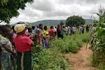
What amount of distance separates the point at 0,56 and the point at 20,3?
693 inches

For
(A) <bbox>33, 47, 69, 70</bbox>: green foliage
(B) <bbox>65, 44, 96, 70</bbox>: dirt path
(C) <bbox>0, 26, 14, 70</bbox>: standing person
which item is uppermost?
(C) <bbox>0, 26, 14, 70</bbox>: standing person

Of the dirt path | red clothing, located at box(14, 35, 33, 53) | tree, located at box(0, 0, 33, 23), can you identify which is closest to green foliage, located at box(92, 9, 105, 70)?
the dirt path

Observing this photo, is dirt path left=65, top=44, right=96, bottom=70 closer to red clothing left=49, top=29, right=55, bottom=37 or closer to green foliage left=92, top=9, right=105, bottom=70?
green foliage left=92, top=9, right=105, bottom=70

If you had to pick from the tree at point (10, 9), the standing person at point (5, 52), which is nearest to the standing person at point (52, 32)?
the tree at point (10, 9)

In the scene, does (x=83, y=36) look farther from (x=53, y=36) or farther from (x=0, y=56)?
(x=0, y=56)

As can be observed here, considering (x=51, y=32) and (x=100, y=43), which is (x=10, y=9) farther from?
(x=100, y=43)

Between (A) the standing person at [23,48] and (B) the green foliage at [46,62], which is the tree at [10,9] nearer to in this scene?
(B) the green foliage at [46,62]

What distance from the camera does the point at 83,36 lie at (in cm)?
2252

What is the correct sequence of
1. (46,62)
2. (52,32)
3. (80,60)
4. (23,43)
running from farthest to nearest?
(52,32) < (80,60) < (46,62) < (23,43)

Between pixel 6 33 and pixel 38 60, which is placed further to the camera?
pixel 38 60

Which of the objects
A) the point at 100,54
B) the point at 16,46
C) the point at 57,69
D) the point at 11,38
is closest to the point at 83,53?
the point at 100,54

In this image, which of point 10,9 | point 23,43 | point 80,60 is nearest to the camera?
point 23,43

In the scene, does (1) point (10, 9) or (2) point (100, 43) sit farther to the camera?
(1) point (10, 9)

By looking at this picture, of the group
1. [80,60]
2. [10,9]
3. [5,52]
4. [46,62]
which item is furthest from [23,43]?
[10,9]
